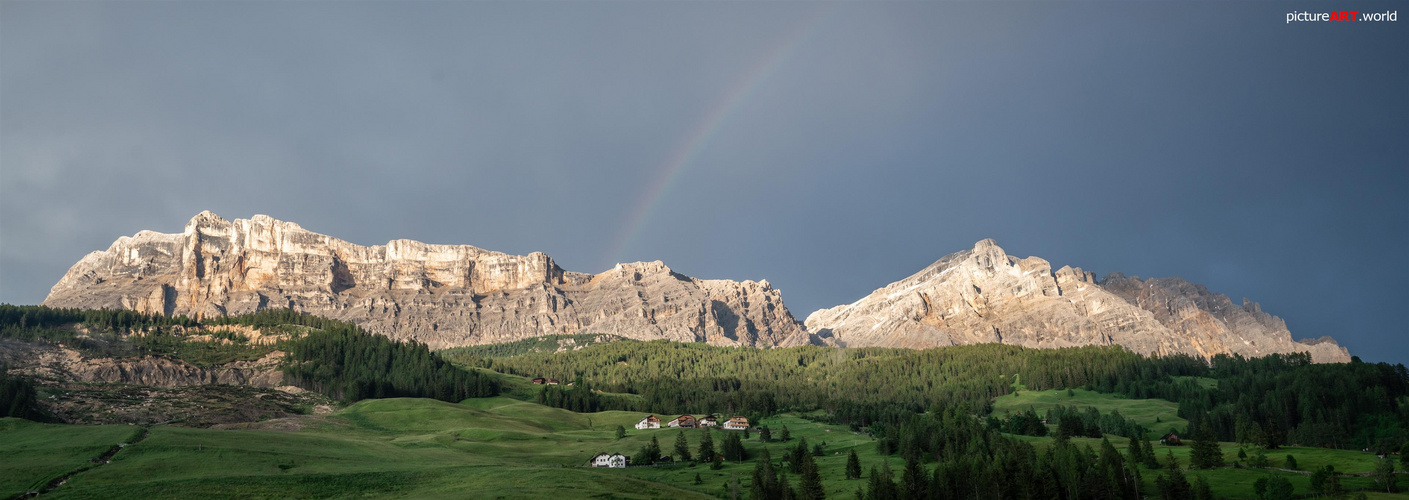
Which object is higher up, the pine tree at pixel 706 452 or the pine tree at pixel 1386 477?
the pine tree at pixel 1386 477

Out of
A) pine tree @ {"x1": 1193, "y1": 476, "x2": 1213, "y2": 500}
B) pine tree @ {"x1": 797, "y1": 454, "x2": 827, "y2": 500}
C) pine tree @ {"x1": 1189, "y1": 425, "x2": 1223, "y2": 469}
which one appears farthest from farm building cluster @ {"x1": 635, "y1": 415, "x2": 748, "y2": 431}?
pine tree @ {"x1": 1193, "y1": 476, "x2": 1213, "y2": 500}

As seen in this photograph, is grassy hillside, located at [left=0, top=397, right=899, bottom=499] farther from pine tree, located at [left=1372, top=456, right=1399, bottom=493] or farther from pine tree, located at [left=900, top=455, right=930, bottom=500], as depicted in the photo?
pine tree, located at [left=1372, top=456, right=1399, bottom=493]

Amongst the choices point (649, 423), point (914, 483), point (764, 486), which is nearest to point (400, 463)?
point (764, 486)

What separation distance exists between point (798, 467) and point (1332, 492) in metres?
62.8

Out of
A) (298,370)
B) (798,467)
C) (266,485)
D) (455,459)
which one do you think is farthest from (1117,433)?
(298,370)

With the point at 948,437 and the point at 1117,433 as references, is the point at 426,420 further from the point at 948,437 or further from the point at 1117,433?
the point at 1117,433

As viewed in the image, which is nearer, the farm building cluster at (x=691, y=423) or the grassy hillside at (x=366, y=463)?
the grassy hillside at (x=366, y=463)

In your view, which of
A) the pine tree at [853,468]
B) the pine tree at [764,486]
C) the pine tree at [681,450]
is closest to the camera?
the pine tree at [764,486]

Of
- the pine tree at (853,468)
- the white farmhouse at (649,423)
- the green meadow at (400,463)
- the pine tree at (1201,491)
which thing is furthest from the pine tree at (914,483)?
the white farmhouse at (649,423)

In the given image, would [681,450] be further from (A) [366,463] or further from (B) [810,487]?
(A) [366,463]

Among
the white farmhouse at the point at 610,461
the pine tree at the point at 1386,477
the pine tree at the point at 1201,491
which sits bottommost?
the white farmhouse at the point at 610,461

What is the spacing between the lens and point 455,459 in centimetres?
11406

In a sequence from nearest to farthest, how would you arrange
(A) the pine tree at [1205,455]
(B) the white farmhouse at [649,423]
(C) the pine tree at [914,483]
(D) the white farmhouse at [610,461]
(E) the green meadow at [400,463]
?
(E) the green meadow at [400,463] → (C) the pine tree at [914,483] → (A) the pine tree at [1205,455] → (D) the white farmhouse at [610,461] → (B) the white farmhouse at [649,423]

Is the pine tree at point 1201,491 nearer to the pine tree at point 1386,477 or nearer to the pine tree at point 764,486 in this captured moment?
the pine tree at point 1386,477
